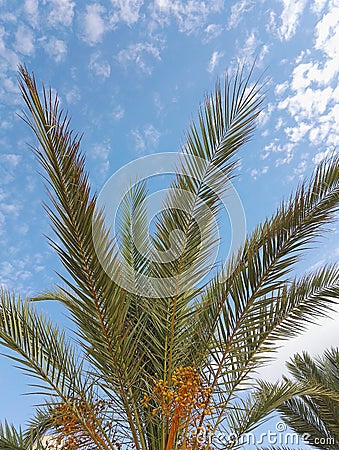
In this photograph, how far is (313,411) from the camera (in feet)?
30.6

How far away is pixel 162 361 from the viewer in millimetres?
4613

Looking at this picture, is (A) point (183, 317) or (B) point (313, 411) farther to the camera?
(B) point (313, 411)

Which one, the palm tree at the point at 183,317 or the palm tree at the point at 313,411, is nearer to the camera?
the palm tree at the point at 183,317

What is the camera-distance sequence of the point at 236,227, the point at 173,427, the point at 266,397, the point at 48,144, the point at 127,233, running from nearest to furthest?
the point at 48,144 < the point at 173,427 < the point at 236,227 < the point at 266,397 < the point at 127,233

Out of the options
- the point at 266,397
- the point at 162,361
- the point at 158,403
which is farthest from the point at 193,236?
the point at 266,397

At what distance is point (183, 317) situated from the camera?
4594mm

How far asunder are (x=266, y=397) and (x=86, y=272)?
2428mm

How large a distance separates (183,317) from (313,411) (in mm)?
6044

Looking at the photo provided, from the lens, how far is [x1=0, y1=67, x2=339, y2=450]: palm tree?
3934 mm

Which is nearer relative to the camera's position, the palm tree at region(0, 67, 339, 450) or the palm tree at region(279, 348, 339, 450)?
the palm tree at region(0, 67, 339, 450)

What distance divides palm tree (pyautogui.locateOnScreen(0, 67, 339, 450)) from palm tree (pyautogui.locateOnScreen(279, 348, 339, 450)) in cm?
438

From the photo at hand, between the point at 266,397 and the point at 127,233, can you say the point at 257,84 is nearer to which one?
the point at 127,233

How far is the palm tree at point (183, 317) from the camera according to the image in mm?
3934

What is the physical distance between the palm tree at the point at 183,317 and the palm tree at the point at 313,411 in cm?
438
